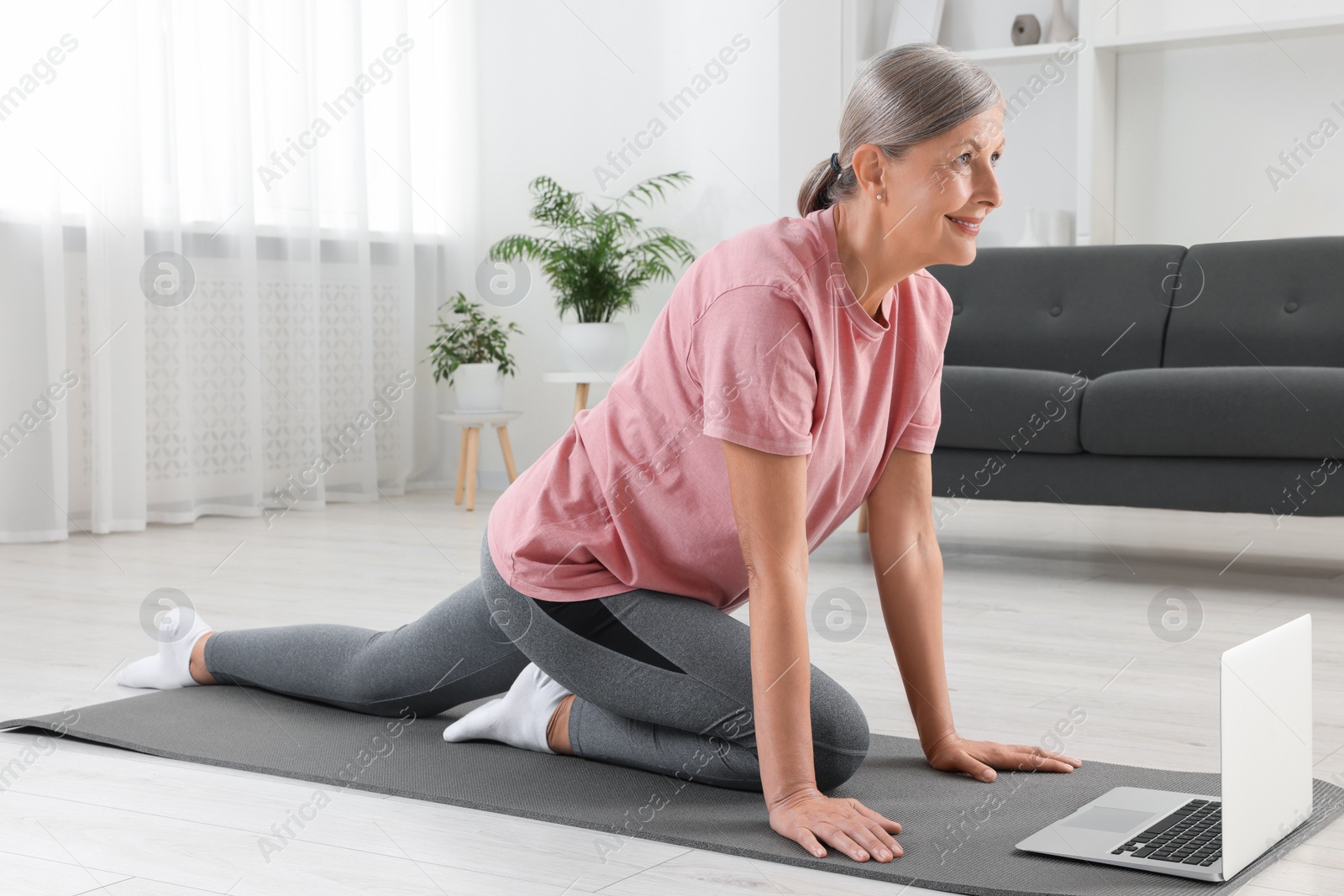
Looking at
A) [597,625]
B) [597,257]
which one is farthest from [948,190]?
[597,257]

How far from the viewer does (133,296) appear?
13.1 ft

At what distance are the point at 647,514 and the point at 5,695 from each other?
1.12m

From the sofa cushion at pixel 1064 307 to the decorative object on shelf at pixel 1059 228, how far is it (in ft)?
2.00

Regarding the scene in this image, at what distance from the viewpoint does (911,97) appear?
4.37ft

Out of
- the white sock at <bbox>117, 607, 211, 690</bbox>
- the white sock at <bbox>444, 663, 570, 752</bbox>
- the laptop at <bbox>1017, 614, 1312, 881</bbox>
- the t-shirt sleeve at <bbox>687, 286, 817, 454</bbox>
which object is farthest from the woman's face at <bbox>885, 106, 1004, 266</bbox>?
the white sock at <bbox>117, 607, 211, 690</bbox>

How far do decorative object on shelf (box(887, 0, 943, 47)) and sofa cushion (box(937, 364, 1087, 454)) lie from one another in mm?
1899

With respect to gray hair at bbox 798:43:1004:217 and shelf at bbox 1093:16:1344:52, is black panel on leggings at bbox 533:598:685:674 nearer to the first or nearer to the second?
gray hair at bbox 798:43:1004:217

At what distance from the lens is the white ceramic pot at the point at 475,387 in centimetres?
467

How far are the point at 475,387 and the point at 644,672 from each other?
325 centimetres

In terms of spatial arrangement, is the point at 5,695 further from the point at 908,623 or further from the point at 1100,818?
the point at 1100,818

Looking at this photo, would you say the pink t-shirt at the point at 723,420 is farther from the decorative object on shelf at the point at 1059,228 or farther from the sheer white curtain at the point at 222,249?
the decorative object on shelf at the point at 1059,228

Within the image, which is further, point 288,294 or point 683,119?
point 683,119

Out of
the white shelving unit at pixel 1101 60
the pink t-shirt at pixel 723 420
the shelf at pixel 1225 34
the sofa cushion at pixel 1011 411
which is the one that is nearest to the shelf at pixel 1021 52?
the white shelving unit at pixel 1101 60

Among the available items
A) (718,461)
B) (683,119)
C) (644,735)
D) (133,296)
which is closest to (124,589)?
(133,296)
